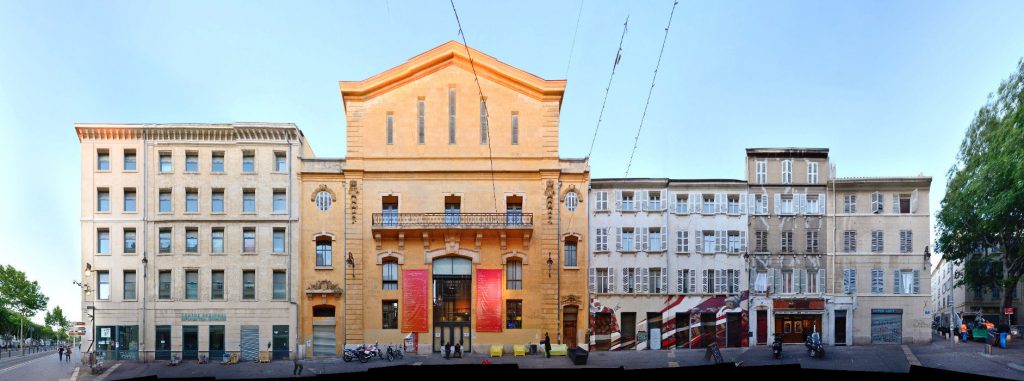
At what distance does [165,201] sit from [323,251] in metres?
10.6

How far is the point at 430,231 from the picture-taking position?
39.9 metres

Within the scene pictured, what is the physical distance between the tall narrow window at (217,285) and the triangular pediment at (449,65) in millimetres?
13966

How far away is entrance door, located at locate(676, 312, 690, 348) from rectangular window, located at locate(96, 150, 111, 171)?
38.0 m

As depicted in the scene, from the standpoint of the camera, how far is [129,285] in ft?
129

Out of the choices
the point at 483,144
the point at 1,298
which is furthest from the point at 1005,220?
the point at 1,298

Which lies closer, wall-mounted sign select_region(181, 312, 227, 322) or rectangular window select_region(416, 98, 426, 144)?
wall-mounted sign select_region(181, 312, 227, 322)

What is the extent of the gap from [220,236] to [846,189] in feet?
134

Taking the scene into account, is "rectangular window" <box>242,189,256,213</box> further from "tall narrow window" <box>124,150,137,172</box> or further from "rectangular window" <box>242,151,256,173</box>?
"tall narrow window" <box>124,150,137,172</box>

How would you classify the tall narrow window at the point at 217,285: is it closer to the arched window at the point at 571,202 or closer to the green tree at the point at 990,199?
the arched window at the point at 571,202

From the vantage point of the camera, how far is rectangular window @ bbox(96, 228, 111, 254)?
129ft

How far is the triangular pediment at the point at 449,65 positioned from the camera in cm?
4072

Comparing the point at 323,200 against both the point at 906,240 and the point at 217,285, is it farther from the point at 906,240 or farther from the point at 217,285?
the point at 906,240

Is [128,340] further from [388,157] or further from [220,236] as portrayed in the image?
[388,157]

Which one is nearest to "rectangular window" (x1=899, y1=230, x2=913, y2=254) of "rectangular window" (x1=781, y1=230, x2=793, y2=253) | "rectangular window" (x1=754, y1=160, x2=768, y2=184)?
"rectangular window" (x1=781, y1=230, x2=793, y2=253)
